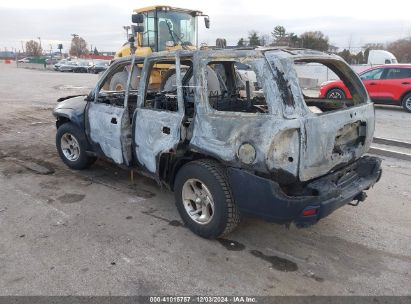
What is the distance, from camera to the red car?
13.0m

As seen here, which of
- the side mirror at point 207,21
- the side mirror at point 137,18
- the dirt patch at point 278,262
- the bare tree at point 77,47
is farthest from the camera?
the bare tree at point 77,47

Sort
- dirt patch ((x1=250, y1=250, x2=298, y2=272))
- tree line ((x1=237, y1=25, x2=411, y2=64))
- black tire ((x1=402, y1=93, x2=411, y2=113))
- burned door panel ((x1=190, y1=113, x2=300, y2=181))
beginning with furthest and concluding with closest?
1. tree line ((x1=237, y1=25, x2=411, y2=64))
2. black tire ((x1=402, y1=93, x2=411, y2=113))
3. dirt patch ((x1=250, y1=250, x2=298, y2=272))
4. burned door panel ((x1=190, y1=113, x2=300, y2=181))

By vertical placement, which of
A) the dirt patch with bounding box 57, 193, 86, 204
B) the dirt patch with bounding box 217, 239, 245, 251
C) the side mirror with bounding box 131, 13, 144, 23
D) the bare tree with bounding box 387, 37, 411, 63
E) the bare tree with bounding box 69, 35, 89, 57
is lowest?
the dirt patch with bounding box 217, 239, 245, 251

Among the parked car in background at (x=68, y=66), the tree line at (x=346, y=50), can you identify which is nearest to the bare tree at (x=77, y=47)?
the parked car in background at (x=68, y=66)

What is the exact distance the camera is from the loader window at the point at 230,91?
4.61m

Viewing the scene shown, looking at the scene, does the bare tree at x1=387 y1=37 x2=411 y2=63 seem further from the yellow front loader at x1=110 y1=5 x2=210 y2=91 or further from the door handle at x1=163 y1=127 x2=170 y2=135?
the door handle at x1=163 y1=127 x2=170 y2=135

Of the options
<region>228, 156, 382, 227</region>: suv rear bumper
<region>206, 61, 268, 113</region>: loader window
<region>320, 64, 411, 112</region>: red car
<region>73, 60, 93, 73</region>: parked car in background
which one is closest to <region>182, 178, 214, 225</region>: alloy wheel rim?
<region>228, 156, 382, 227</region>: suv rear bumper

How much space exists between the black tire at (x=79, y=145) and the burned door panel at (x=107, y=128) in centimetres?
29

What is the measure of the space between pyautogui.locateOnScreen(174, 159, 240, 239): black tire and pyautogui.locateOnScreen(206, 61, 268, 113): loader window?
3.35 ft

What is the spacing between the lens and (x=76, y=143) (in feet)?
18.8

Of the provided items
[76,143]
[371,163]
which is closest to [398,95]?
[371,163]

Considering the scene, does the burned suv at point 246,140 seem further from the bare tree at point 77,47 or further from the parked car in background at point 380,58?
the bare tree at point 77,47

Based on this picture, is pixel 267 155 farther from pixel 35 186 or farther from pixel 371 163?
pixel 35 186

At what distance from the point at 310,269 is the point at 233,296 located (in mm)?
811
